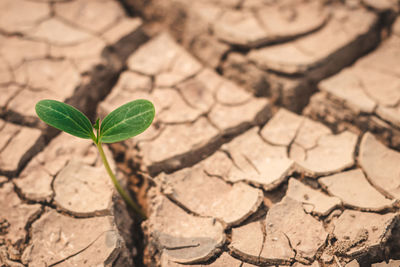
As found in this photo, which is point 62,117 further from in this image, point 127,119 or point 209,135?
point 209,135

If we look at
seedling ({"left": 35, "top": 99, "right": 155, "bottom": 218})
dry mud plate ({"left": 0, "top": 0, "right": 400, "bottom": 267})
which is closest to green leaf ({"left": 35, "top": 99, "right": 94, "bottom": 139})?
seedling ({"left": 35, "top": 99, "right": 155, "bottom": 218})

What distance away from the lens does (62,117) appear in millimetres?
1186

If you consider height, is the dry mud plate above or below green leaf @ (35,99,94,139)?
below

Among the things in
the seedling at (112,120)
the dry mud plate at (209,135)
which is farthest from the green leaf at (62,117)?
the dry mud plate at (209,135)

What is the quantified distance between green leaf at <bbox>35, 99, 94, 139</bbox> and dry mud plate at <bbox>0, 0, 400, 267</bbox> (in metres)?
0.41

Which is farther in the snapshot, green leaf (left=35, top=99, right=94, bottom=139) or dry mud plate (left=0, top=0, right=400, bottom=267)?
dry mud plate (left=0, top=0, right=400, bottom=267)

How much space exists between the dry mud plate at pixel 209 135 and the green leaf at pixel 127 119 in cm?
39

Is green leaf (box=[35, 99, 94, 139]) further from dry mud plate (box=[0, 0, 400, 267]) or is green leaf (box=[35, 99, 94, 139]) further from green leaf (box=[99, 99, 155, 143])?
dry mud plate (box=[0, 0, 400, 267])

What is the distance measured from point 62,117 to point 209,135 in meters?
0.78

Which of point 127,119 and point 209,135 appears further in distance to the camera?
point 209,135

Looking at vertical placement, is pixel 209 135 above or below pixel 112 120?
below

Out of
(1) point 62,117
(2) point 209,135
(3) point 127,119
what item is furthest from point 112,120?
(2) point 209,135

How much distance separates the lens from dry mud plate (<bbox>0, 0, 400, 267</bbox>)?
1349 mm

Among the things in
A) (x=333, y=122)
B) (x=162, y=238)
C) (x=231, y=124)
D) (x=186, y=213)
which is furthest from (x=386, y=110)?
(x=162, y=238)
